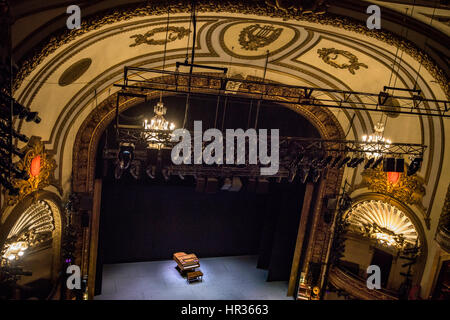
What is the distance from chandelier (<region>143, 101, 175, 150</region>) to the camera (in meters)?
8.03

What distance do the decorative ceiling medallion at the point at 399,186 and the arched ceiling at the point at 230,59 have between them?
33 cm

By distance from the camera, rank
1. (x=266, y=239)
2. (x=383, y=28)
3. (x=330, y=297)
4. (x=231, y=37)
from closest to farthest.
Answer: (x=383, y=28), (x=231, y=37), (x=330, y=297), (x=266, y=239)

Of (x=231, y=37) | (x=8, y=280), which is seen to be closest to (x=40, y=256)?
(x=8, y=280)

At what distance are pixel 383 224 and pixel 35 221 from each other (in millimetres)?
10149

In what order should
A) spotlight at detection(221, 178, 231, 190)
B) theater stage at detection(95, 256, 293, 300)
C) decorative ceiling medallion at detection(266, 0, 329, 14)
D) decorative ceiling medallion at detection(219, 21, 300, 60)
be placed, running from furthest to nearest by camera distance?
theater stage at detection(95, 256, 293, 300)
spotlight at detection(221, 178, 231, 190)
decorative ceiling medallion at detection(219, 21, 300, 60)
decorative ceiling medallion at detection(266, 0, 329, 14)

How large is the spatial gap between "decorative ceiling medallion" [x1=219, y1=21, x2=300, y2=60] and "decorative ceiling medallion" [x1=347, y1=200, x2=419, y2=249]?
609 centimetres

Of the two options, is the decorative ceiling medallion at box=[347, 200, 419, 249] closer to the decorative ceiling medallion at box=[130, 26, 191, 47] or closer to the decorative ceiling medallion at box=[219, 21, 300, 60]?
the decorative ceiling medallion at box=[219, 21, 300, 60]

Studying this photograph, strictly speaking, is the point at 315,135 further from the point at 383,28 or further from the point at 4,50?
the point at 4,50

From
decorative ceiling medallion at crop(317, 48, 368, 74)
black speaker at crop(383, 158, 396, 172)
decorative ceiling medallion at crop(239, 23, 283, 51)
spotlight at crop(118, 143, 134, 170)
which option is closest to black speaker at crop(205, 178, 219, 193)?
spotlight at crop(118, 143, 134, 170)

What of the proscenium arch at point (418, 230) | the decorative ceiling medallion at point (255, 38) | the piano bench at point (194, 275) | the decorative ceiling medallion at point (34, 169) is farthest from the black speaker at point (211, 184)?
the proscenium arch at point (418, 230)

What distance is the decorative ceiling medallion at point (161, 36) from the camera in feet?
23.3

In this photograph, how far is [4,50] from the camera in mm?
4641
